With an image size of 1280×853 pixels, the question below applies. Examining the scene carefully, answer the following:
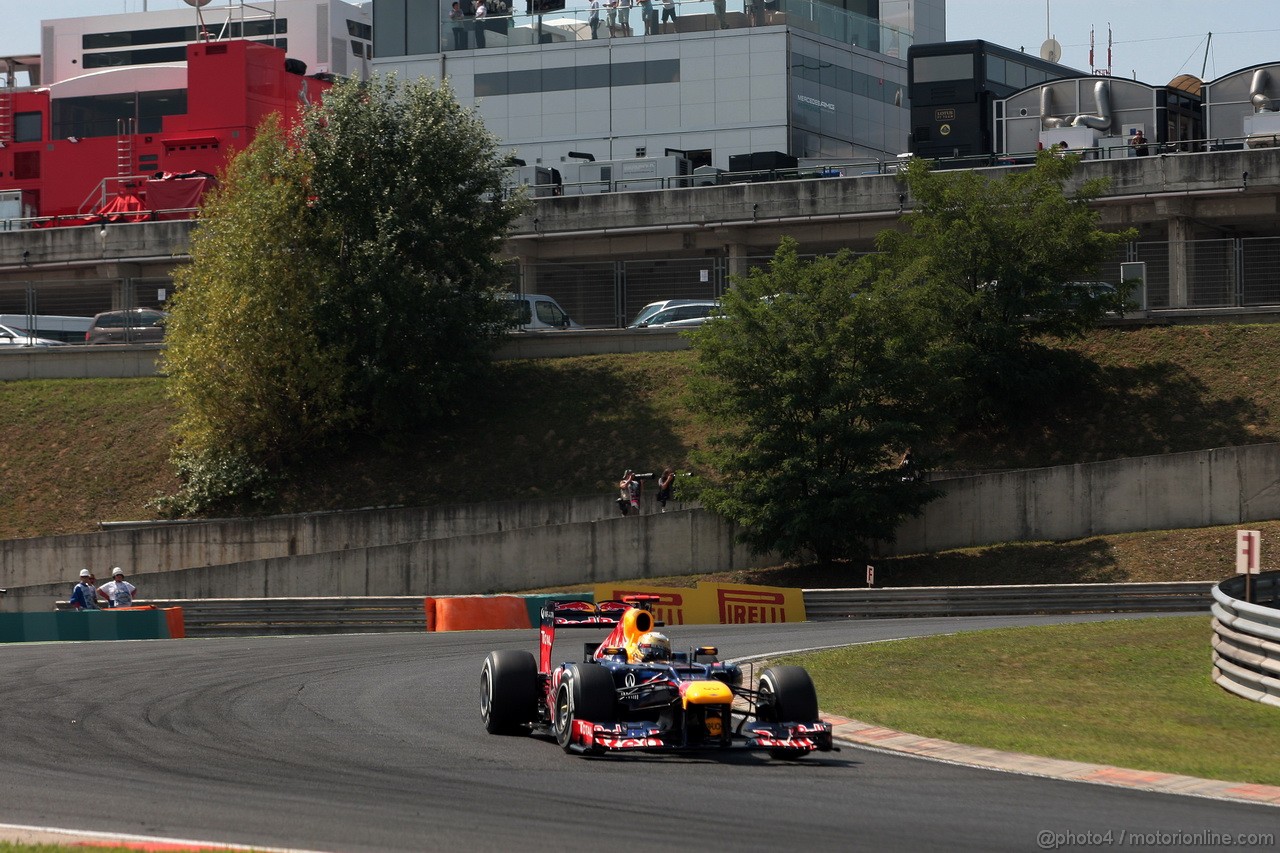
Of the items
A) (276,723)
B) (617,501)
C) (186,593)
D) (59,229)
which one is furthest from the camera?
(59,229)

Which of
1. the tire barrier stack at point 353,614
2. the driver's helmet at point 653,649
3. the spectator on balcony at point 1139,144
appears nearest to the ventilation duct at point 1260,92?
the spectator on balcony at point 1139,144

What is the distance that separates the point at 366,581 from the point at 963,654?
63.6ft

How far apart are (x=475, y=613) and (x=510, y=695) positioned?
56.0 feet

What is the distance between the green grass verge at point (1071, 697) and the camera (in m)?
13.9

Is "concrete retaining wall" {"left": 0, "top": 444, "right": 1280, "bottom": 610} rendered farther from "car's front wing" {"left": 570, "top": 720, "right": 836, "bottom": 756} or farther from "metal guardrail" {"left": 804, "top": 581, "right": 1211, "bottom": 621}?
"car's front wing" {"left": 570, "top": 720, "right": 836, "bottom": 756}

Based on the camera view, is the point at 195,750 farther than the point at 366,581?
No

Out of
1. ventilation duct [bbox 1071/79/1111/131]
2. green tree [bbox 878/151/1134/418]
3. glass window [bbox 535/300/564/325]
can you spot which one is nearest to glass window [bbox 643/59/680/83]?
ventilation duct [bbox 1071/79/1111/131]

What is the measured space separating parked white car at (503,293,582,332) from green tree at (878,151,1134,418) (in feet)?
42.3

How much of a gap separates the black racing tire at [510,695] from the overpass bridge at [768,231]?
34452 millimetres

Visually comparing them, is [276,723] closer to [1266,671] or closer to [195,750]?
[195,750]

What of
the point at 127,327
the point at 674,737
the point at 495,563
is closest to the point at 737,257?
the point at 495,563

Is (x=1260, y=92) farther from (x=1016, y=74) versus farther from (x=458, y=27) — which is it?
(x=458, y=27)

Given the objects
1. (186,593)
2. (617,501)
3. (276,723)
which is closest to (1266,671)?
(276,723)

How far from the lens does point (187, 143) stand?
68.6m
